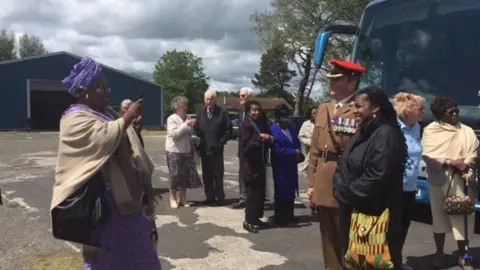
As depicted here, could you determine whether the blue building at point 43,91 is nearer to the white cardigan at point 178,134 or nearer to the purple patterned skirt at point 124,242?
the white cardigan at point 178,134

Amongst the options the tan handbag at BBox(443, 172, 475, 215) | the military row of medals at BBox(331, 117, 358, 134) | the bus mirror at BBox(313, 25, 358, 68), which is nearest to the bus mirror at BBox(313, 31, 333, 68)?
the bus mirror at BBox(313, 25, 358, 68)

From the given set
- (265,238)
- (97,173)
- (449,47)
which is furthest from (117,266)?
(449,47)

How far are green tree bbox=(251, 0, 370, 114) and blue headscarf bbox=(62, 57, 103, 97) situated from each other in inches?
1234

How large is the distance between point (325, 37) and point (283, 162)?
1932mm

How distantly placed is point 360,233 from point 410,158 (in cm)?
171

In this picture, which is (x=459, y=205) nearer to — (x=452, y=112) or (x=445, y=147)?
(x=445, y=147)

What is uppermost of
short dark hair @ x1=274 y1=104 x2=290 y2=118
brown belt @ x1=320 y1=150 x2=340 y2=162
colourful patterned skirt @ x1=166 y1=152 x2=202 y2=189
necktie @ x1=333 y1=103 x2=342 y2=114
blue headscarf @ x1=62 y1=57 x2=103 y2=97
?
blue headscarf @ x1=62 y1=57 x2=103 y2=97

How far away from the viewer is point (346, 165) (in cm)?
385

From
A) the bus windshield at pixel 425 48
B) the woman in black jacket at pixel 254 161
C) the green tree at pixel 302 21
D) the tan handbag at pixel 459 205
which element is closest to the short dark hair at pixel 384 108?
the tan handbag at pixel 459 205

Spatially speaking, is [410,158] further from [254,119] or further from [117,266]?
[117,266]

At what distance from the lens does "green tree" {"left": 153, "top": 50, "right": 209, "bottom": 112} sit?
81781mm

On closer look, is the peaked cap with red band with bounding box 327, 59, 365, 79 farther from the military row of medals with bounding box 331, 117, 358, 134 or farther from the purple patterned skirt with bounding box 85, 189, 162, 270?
the purple patterned skirt with bounding box 85, 189, 162, 270

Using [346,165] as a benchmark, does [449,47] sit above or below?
above

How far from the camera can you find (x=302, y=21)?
116ft
